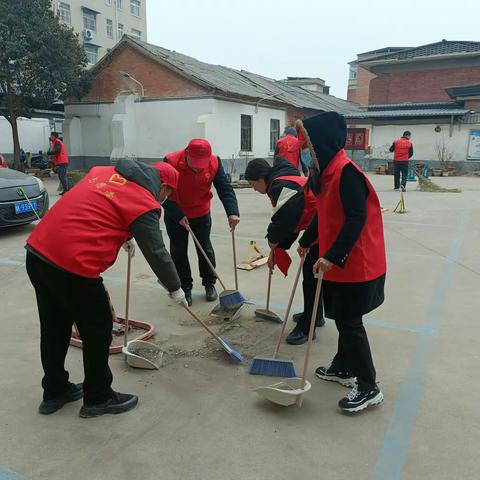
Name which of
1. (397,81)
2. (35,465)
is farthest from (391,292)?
(397,81)

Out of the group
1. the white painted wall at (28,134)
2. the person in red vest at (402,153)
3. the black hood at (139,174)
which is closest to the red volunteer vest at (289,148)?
the black hood at (139,174)

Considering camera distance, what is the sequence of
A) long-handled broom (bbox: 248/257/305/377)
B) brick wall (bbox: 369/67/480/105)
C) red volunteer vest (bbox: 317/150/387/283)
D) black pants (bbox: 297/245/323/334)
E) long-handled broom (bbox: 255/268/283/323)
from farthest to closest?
brick wall (bbox: 369/67/480/105) < long-handled broom (bbox: 255/268/283/323) < black pants (bbox: 297/245/323/334) < long-handled broom (bbox: 248/257/305/377) < red volunteer vest (bbox: 317/150/387/283)

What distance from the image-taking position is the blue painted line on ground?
7.01ft

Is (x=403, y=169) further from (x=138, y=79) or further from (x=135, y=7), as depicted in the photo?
(x=135, y=7)

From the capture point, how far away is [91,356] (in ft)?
7.82

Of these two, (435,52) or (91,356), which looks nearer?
(91,356)

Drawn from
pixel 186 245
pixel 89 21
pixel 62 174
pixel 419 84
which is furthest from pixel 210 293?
pixel 89 21

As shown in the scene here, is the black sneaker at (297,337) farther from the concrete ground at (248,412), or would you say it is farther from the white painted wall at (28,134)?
the white painted wall at (28,134)

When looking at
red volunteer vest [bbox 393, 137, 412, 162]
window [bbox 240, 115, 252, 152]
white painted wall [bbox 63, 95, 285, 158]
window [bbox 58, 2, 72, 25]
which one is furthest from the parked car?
window [bbox 58, 2, 72, 25]

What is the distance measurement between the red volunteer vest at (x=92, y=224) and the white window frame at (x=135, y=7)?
4036 centimetres

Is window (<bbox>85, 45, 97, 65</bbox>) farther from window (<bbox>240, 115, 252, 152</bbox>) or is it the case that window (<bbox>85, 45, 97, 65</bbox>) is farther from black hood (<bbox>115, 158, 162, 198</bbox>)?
black hood (<bbox>115, 158, 162, 198</bbox>)

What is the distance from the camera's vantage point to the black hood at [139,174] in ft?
7.44

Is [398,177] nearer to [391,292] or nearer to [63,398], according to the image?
[391,292]

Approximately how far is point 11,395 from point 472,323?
346cm
